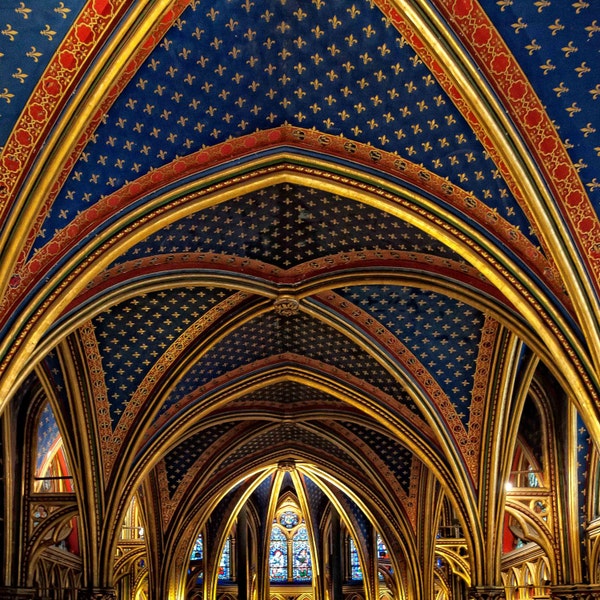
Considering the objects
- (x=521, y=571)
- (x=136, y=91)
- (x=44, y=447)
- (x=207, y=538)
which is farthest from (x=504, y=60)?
(x=207, y=538)

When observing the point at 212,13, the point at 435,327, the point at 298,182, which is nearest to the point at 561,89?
the point at 298,182

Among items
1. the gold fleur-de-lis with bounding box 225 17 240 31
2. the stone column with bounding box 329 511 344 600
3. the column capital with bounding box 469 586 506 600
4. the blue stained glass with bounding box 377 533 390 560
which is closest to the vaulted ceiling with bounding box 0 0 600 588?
the gold fleur-de-lis with bounding box 225 17 240 31

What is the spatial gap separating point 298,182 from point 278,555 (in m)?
25.2

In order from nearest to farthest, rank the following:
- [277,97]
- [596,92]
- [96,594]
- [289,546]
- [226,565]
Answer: [596,92] < [277,97] < [96,594] < [226,565] < [289,546]

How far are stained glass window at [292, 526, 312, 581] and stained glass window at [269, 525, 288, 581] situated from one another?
37cm

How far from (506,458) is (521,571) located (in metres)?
7.70

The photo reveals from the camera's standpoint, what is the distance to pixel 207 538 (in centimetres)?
2841

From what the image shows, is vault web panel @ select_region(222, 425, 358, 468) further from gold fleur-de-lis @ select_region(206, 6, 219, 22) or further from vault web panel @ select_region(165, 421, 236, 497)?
gold fleur-de-lis @ select_region(206, 6, 219, 22)

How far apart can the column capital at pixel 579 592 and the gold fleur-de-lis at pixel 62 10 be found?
13.9 meters

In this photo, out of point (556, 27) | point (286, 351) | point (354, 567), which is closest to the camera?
point (556, 27)

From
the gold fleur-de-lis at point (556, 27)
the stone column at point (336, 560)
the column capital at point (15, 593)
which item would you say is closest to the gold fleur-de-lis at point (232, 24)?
the gold fleur-de-lis at point (556, 27)

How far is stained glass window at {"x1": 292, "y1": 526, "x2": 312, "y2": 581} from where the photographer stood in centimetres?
3359

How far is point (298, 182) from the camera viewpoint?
11.3 meters

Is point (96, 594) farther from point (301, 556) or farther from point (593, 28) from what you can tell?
point (301, 556)
